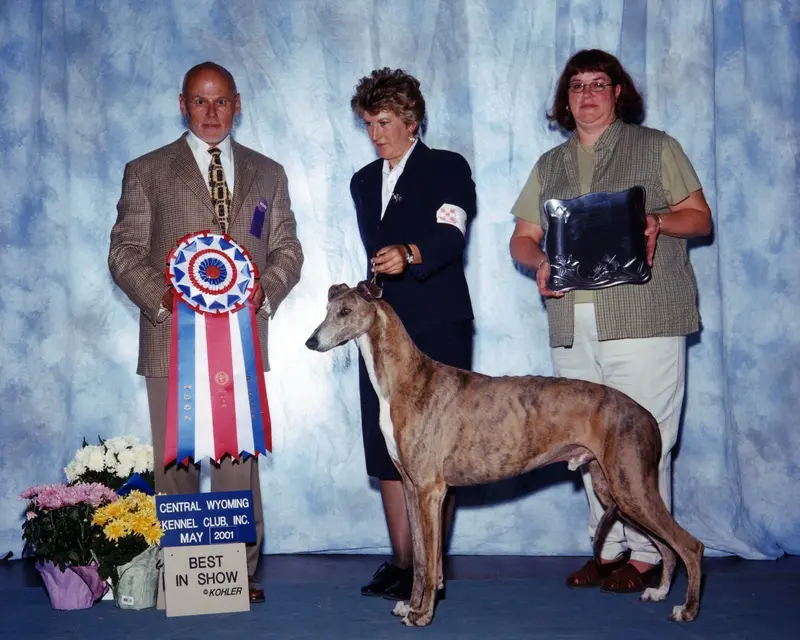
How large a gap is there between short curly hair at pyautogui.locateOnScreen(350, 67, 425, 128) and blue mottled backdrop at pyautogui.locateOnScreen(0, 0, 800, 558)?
4.06 ft

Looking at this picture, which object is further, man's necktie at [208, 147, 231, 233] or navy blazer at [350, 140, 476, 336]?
man's necktie at [208, 147, 231, 233]

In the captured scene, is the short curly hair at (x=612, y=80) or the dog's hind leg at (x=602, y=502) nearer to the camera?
the dog's hind leg at (x=602, y=502)

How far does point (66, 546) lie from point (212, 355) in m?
0.97

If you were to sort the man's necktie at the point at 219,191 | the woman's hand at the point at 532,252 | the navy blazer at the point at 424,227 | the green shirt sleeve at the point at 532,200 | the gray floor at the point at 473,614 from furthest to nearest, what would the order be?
the green shirt sleeve at the point at 532,200 < the man's necktie at the point at 219,191 < the woman's hand at the point at 532,252 < the navy blazer at the point at 424,227 < the gray floor at the point at 473,614

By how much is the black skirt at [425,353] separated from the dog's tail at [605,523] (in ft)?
2.63

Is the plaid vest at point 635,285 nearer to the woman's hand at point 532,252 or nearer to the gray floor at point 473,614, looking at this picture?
the woman's hand at point 532,252

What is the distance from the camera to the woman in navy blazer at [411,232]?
3816 mm

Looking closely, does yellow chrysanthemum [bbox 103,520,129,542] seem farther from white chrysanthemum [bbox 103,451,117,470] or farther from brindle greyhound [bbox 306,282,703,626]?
brindle greyhound [bbox 306,282,703,626]

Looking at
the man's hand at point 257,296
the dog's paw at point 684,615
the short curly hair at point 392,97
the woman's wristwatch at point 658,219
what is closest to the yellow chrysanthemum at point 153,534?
the man's hand at point 257,296

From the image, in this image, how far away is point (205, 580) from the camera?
12.4 feet

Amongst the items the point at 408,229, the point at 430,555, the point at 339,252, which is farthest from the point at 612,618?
the point at 339,252

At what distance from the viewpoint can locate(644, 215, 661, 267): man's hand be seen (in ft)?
12.4

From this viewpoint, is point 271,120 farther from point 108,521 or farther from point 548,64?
point 108,521

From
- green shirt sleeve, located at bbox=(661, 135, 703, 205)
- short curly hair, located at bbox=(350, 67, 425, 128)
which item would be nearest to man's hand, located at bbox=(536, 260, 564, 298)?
green shirt sleeve, located at bbox=(661, 135, 703, 205)
